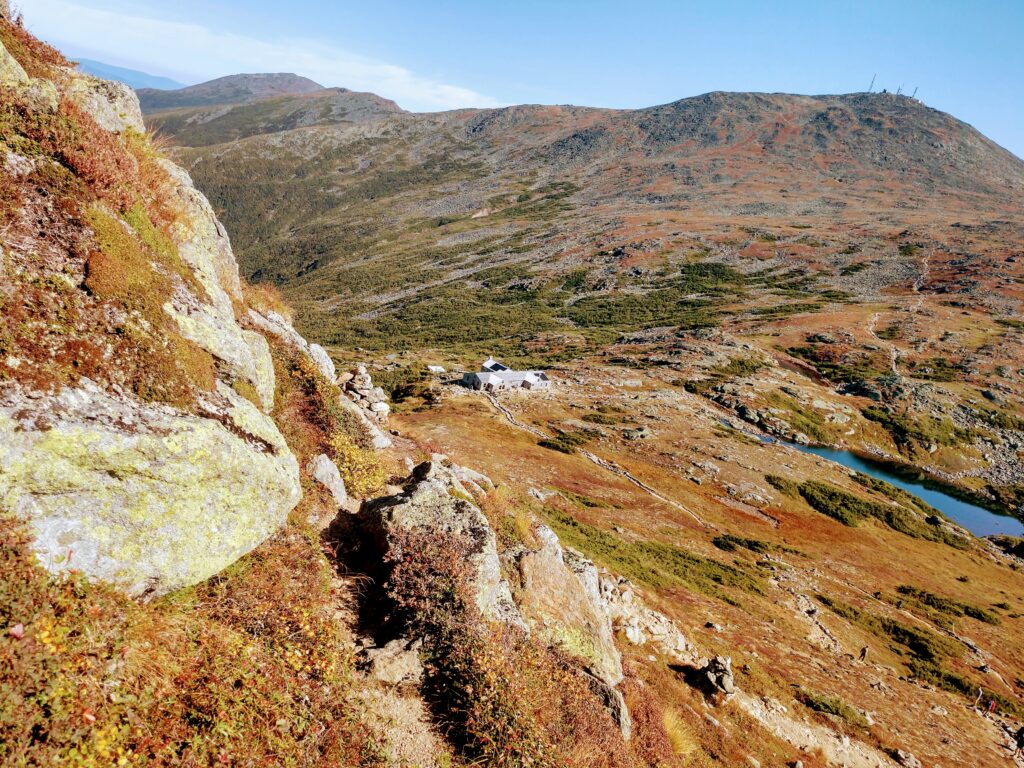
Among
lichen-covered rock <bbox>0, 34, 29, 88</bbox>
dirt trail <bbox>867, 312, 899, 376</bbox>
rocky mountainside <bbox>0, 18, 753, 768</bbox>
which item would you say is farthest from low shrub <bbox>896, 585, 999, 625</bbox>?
dirt trail <bbox>867, 312, 899, 376</bbox>

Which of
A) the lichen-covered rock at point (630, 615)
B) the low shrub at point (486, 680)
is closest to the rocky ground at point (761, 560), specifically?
the lichen-covered rock at point (630, 615)

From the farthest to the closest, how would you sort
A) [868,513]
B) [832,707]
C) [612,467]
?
[868,513] → [612,467] → [832,707]

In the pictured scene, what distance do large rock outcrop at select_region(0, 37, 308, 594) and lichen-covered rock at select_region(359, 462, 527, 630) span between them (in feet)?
Answer: 9.97

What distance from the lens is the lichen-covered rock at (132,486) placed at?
6754 millimetres

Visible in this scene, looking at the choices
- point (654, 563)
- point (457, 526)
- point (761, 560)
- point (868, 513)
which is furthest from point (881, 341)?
point (457, 526)

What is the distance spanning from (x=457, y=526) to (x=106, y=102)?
15042 millimetres

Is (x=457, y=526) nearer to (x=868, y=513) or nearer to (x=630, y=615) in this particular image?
(x=630, y=615)

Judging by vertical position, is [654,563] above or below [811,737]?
below

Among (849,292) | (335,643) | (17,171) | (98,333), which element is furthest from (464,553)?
(849,292)

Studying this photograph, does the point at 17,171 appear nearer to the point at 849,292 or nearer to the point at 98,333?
the point at 98,333

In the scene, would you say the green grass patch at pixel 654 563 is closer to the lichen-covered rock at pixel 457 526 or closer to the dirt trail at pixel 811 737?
the dirt trail at pixel 811 737

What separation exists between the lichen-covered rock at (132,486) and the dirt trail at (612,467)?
142 feet

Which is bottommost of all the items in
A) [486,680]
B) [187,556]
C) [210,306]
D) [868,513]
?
[868,513]

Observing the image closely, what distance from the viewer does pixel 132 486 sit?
7598mm
